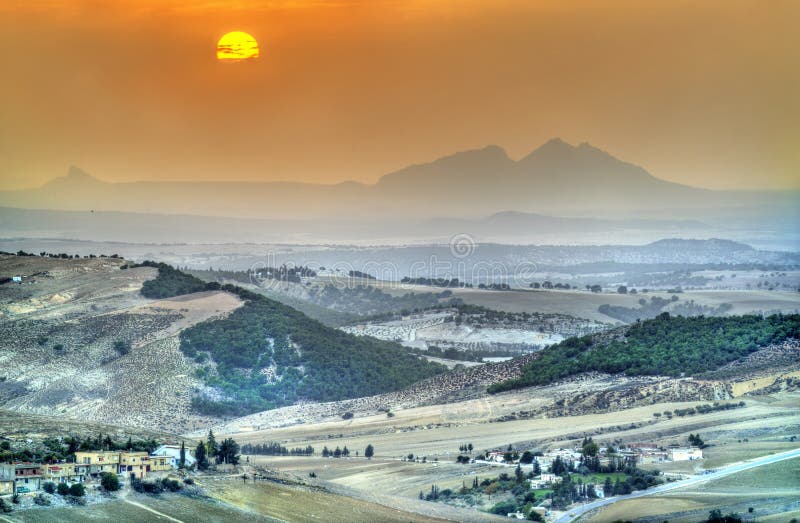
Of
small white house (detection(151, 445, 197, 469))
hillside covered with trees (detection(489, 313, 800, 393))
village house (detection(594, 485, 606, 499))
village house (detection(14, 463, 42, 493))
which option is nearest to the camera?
village house (detection(14, 463, 42, 493))

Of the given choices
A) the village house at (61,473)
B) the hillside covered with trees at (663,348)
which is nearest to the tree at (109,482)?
the village house at (61,473)

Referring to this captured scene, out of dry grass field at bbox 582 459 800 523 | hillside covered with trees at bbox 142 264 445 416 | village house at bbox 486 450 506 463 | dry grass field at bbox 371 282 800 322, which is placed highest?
dry grass field at bbox 371 282 800 322

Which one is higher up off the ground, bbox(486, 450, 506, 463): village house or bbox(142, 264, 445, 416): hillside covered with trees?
bbox(142, 264, 445, 416): hillside covered with trees

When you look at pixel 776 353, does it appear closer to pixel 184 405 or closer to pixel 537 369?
pixel 537 369

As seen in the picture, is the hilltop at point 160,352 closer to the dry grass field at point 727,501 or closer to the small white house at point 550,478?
the small white house at point 550,478

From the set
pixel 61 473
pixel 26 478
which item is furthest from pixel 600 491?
pixel 26 478

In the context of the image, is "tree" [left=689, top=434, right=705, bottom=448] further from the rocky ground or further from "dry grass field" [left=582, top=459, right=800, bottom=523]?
the rocky ground

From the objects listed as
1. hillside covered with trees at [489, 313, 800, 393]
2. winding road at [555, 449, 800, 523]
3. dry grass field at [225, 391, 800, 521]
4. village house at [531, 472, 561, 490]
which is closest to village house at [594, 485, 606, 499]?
winding road at [555, 449, 800, 523]
